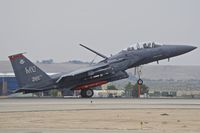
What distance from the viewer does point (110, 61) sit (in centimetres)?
5653

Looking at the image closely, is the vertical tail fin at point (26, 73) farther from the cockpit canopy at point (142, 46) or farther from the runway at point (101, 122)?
the runway at point (101, 122)

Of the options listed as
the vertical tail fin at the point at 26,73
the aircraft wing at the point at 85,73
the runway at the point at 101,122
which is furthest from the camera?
the aircraft wing at the point at 85,73

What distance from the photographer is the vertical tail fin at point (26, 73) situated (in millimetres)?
55531

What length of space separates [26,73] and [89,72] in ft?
20.7

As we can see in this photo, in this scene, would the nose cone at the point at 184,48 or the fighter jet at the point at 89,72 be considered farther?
the nose cone at the point at 184,48

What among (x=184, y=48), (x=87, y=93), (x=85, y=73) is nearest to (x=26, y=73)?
(x=85, y=73)

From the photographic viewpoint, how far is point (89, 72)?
184ft

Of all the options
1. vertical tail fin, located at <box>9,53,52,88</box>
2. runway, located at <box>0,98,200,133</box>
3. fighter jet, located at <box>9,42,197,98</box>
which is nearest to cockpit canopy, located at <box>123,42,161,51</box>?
fighter jet, located at <box>9,42,197,98</box>

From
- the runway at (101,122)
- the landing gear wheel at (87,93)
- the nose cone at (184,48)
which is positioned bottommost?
the runway at (101,122)

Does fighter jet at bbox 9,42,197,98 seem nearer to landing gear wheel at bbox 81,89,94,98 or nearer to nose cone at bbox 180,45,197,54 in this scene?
landing gear wheel at bbox 81,89,94,98

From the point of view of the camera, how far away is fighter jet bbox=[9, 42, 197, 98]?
5566cm

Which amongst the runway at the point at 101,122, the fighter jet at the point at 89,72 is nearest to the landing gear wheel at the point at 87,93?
the fighter jet at the point at 89,72

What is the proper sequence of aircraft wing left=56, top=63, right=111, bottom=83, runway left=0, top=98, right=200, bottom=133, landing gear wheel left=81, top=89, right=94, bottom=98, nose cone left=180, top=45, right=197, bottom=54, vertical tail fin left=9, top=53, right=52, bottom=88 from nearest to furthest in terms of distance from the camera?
1. runway left=0, top=98, right=200, bottom=133
2. vertical tail fin left=9, top=53, right=52, bottom=88
3. aircraft wing left=56, top=63, right=111, bottom=83
4. landing gear wheel left=81, top=89, right=94, bottom=98
5. nose cone left=180, top=45, right=197, bottom=54

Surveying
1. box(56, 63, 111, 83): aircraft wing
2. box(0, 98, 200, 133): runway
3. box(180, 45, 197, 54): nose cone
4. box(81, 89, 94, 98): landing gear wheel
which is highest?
box(180, 45, 197, 54): nose cone
